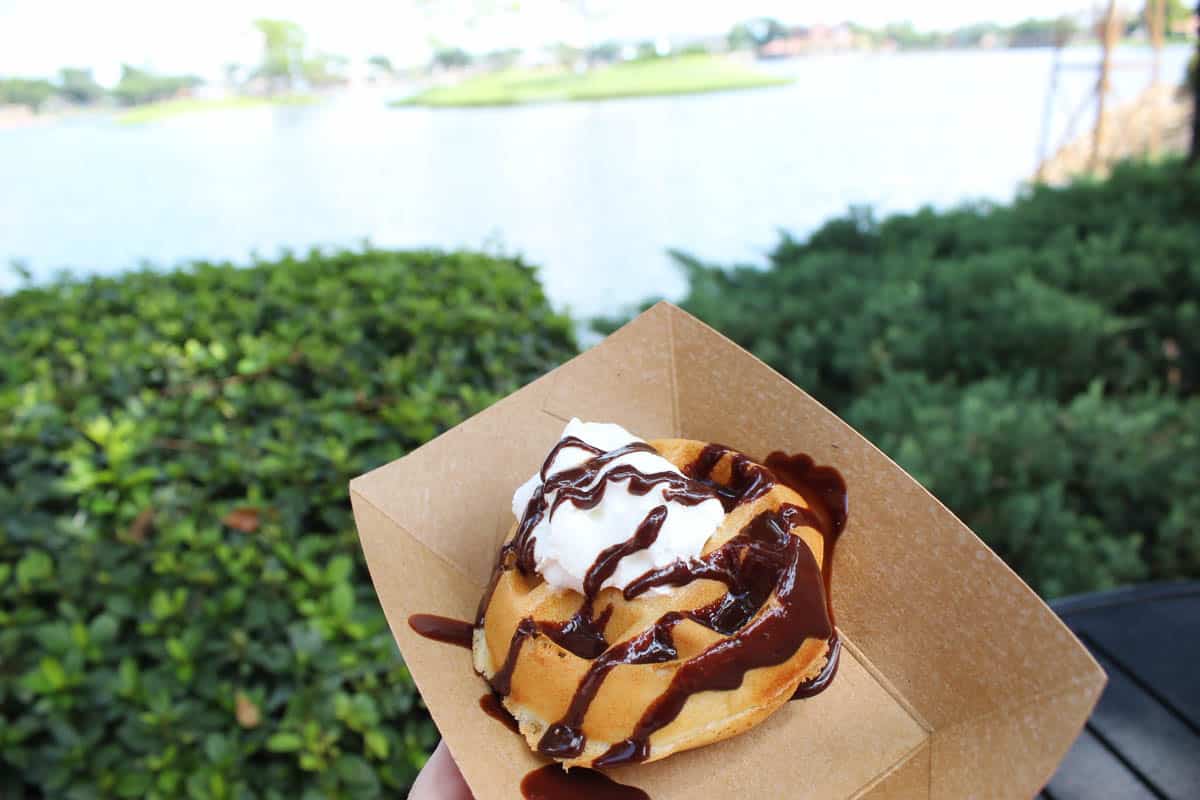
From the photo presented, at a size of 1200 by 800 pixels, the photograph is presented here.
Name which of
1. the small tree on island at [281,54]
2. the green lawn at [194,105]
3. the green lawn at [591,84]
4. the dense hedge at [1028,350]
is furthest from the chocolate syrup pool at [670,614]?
the green lawn at [591,84]

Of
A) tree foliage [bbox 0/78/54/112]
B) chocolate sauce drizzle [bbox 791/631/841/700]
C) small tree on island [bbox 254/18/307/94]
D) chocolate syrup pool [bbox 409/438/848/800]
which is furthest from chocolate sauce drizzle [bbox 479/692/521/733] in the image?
tree foliage [bbox 0/78/54/112]

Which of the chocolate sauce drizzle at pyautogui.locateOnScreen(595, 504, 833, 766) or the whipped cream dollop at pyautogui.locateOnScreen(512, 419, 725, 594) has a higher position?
the whipped cream dollop at pyautogui.locateOnScreen(512, 419, 725, 594)

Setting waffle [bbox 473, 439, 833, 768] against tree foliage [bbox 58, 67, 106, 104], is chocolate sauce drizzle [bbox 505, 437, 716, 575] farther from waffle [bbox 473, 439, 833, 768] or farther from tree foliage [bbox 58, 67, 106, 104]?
tree foliage [bbox 58, 67, 106, 104]

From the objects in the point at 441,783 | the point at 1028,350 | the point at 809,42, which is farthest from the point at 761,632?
the point at 809,42

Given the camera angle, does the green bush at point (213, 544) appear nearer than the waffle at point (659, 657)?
No

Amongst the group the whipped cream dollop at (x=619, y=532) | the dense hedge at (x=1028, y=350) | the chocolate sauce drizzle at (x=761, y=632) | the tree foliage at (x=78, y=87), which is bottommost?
the dense hedge at (x=1028, y=350)

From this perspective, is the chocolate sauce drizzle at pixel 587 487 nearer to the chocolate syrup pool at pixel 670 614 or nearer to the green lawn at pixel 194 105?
the chocolate syrup pool at pixel 670 614
